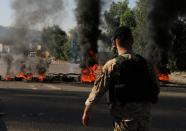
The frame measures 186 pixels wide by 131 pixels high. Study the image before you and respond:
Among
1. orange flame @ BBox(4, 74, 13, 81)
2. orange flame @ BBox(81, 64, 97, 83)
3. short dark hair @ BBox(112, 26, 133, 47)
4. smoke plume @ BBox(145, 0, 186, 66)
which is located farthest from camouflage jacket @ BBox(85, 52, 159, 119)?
smoke plume @ BBox(145, 0, 186, 66)

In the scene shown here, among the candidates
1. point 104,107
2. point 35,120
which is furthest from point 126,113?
point 104,107

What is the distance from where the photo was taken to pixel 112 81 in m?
5.54

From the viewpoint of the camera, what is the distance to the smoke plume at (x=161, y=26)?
3241 cm

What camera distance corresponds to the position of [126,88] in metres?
5.56

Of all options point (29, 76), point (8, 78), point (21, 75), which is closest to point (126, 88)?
point (8, 78)

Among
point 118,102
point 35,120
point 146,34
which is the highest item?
point 146,34

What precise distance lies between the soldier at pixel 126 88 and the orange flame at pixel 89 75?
24.1 m

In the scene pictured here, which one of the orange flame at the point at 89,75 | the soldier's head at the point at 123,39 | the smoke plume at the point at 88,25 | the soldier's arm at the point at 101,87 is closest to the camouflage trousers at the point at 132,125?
the soldier's arm at the point at 101,87

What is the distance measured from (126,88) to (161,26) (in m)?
27.8

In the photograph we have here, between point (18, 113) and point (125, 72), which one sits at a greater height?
point (125, 72)

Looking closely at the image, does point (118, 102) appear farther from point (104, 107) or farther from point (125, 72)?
point (104, 107)

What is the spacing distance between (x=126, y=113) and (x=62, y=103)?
11.0 meters

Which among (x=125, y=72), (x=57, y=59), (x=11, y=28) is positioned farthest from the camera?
A: (x=57, y=59)

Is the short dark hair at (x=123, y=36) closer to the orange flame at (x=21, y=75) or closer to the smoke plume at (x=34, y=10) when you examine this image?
the orange flame at (x=21, y=75)
